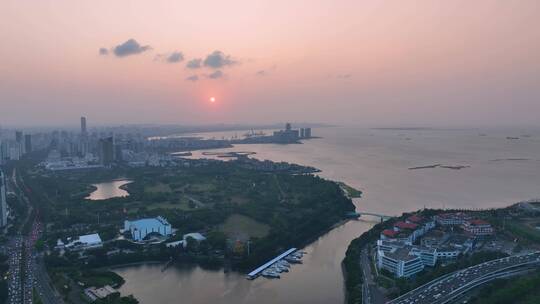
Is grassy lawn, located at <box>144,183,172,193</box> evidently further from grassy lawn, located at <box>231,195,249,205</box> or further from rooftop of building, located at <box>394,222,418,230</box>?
rooftop of building, located at <box>394,222,418,230</box>

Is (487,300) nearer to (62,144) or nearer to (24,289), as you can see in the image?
(24,289)

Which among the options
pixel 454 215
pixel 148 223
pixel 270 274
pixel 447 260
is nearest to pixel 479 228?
pixel 454 215

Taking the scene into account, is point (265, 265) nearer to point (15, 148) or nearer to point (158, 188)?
point (158, 188)

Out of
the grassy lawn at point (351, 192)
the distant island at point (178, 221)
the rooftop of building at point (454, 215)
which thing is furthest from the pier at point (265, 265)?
the grassy lawn at point (351, 192)

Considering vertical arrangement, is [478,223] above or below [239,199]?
above

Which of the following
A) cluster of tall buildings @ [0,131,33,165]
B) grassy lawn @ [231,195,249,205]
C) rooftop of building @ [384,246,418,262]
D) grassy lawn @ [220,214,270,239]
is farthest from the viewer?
cluster of tall buildings @ [0,131,33,165]

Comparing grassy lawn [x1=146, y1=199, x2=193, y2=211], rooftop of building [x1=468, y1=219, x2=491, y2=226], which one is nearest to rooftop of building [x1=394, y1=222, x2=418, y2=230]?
rooftop of building [x1=468, y1=219, x2=491, y2=226]
